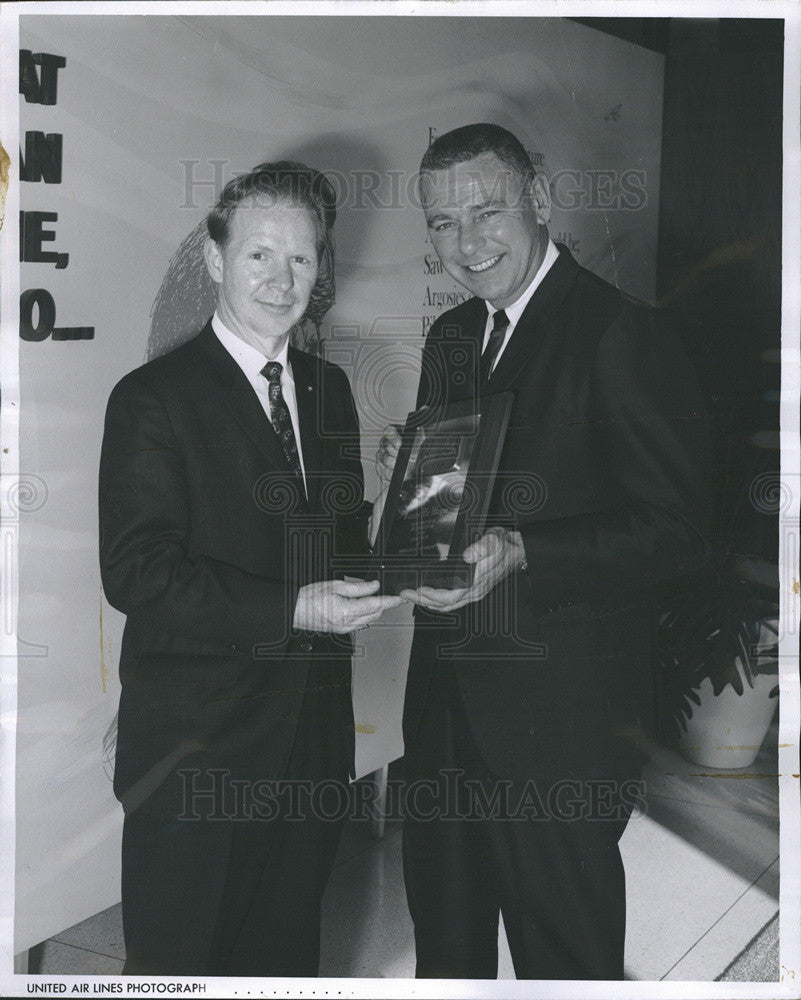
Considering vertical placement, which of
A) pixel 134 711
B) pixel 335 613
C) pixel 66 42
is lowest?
pixel 134 711

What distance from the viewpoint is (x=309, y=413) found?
55.6 inches

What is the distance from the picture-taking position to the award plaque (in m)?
1.36

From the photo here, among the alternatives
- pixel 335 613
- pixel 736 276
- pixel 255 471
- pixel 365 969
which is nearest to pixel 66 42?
pixel 255 471

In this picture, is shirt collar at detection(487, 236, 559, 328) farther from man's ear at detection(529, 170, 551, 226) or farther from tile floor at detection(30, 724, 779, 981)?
tile floor at detection(30, 724, 779, 981)

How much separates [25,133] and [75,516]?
1.97 ft

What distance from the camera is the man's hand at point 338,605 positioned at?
1398mm

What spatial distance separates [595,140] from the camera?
1.42 m

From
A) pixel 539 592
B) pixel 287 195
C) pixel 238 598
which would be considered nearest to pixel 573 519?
pixel 539 592

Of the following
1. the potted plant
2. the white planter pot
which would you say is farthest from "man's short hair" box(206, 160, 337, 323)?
Answer: the white planter pot

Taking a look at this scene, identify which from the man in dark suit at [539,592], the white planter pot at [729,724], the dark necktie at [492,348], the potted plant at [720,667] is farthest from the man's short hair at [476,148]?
the white planter pot at [729,724]

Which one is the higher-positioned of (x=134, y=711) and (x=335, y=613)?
(x=335, y=613)

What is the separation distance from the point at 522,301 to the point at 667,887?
973 mm

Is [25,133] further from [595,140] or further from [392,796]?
[392,796]

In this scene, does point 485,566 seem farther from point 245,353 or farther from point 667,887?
point 667,887
